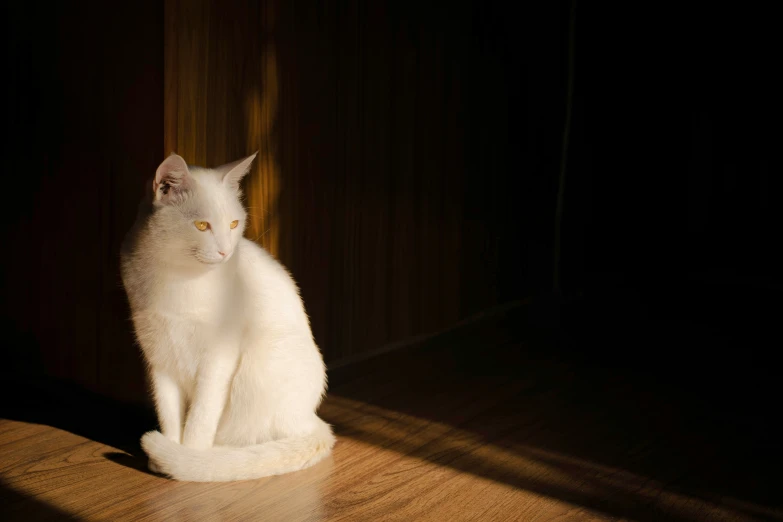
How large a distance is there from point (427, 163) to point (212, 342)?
1457mm

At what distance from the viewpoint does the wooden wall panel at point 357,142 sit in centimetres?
200

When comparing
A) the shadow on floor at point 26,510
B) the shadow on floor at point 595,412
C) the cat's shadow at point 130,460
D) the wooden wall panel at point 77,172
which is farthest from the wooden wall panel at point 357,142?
the shadow on floor at point 26,510

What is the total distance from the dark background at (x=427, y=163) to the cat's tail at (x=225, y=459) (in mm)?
456

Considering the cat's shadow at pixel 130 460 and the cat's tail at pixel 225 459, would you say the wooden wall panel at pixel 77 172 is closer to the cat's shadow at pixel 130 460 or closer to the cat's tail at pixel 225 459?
the cat's shadow at pixel 130 460

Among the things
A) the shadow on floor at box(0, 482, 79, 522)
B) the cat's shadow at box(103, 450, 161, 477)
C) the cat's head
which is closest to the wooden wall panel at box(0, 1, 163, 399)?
the cat's shadow at box(103, 450, 161, 477)

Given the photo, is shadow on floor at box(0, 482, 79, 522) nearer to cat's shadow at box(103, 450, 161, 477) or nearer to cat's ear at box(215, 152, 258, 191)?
cat's shadow at box(103, 450, 161, 477)

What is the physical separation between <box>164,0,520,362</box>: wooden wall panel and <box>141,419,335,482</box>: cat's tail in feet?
2.39

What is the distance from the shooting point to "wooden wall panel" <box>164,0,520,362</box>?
1998mm

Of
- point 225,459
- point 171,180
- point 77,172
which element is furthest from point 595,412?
point 77,172

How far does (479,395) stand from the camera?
7.54 ft

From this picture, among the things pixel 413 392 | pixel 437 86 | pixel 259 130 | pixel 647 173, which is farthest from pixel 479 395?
pixel 647 173

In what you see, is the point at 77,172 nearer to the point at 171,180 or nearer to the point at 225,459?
the point at 171,180

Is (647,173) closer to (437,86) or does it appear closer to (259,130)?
(437,86)

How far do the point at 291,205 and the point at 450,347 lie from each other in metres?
0.92
